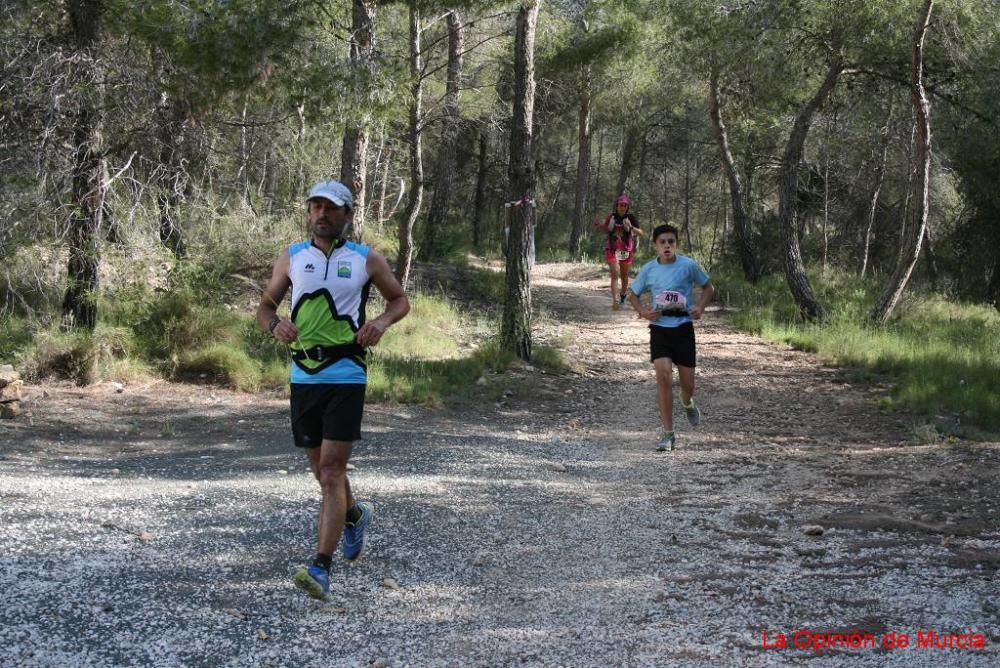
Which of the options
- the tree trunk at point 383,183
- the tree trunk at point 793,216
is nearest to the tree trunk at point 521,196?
the tree trunk at point 793,216

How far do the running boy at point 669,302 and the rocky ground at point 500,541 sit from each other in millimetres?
914

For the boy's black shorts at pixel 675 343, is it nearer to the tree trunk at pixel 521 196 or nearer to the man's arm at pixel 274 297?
the man's arm at pixel 274 297

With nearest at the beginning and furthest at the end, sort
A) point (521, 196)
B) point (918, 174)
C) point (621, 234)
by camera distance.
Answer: point (521, 196) → point (621, 234) → point (918, 174)

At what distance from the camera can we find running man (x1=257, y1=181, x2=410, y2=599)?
14.8 feet

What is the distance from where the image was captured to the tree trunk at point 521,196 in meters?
12.4

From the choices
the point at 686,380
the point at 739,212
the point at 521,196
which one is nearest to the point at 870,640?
the point at 686,380

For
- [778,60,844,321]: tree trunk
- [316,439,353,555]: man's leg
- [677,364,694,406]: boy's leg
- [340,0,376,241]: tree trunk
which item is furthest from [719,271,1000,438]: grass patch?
[340,0,376,241]: tree trunk

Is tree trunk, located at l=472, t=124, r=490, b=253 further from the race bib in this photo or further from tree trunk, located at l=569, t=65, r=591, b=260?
the race bib

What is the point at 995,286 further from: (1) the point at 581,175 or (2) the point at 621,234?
(1) the point at 581,175

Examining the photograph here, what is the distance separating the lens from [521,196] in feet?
→ 40.9

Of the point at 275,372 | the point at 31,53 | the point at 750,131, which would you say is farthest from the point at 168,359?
the point at 750,131

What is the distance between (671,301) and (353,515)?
12.6 feet

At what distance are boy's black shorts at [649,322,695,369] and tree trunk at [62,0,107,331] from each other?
7.20 meters

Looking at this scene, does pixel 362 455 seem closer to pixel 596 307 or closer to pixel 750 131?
pixel 596 307
